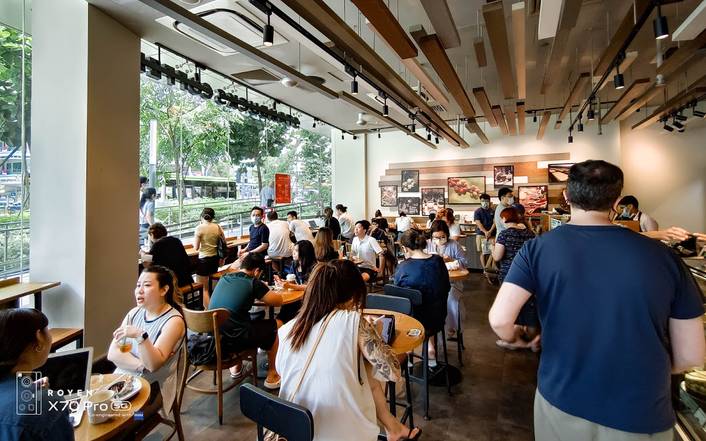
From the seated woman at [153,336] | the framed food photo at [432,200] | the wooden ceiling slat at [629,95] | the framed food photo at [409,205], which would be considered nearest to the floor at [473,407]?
the seated woman at [153,336]

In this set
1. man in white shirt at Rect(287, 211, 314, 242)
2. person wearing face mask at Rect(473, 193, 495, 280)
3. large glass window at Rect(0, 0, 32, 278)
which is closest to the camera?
large glass window at Rect(0, 0, 32, 278)

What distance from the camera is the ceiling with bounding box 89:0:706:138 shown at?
3750 millimetres

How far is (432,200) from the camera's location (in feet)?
31.5

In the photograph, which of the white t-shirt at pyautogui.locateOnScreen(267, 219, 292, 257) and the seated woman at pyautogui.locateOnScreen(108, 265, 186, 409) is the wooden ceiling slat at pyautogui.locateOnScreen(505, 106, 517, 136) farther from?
the seated woman at pyautogui.locateOnScreen(108, 265, 186, 409)

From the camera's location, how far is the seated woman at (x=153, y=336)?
75.5 inches

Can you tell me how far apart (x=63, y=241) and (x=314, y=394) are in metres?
3.35

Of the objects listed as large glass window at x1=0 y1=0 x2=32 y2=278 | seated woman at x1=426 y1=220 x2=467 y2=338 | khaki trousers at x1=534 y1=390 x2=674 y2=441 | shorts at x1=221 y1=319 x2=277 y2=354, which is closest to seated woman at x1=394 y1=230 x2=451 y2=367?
seated woman at x1=426 y1=220 x2=467 y2=338

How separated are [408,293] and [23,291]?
3.26 m

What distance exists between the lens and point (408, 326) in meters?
2.47

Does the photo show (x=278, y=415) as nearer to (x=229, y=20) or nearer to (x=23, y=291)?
(x=23, y=291)

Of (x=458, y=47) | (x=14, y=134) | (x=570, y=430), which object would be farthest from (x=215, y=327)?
(x=458, y=47)

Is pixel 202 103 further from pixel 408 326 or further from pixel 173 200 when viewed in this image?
pixel 408 326

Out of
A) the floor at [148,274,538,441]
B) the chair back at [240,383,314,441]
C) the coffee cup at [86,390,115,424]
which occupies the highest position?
the chair back at [240,383,314,441]

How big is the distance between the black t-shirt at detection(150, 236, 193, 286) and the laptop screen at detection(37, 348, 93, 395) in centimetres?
293
